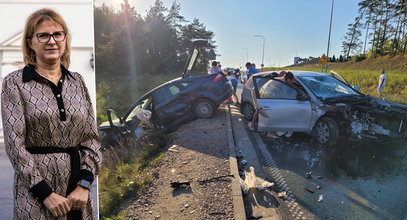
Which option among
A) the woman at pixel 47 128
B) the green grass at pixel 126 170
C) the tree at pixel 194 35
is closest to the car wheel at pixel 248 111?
the tree at pixel 194 35

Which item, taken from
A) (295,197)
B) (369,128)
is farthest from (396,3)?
(295,197)

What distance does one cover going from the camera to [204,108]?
3.74 m

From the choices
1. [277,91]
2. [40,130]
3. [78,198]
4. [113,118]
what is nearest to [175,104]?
[113,118]

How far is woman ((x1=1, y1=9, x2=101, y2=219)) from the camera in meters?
1.58

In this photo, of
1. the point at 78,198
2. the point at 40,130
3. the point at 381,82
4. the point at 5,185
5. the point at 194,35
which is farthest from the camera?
the point at 194,35

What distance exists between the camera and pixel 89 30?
270 centimetres

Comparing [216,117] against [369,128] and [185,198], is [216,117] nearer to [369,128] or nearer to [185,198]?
[185,198]

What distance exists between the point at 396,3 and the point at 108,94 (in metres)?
3.10

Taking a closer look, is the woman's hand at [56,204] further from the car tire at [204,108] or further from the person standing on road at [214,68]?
the person standing on road at [214,68]

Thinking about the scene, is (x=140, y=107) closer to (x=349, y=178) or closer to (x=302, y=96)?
(x=302, y=96)

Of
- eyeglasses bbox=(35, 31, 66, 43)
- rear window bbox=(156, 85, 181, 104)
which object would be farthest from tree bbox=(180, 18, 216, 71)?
eyeglasses bbox=(35, 31, 66, 43)

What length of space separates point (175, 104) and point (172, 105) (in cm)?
4

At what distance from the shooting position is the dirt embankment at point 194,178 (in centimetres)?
321

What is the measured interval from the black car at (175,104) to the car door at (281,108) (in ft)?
2.03
